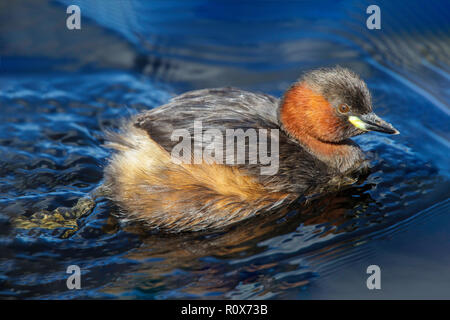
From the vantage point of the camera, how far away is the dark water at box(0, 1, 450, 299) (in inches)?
159

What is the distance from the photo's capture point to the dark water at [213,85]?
4039 mm

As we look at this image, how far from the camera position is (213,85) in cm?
680

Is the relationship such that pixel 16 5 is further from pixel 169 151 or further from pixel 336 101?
pixel 336 101

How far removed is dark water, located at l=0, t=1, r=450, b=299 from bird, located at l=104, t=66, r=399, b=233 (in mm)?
169

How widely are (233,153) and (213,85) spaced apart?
257cm

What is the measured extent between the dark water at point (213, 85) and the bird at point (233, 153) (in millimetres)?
169
